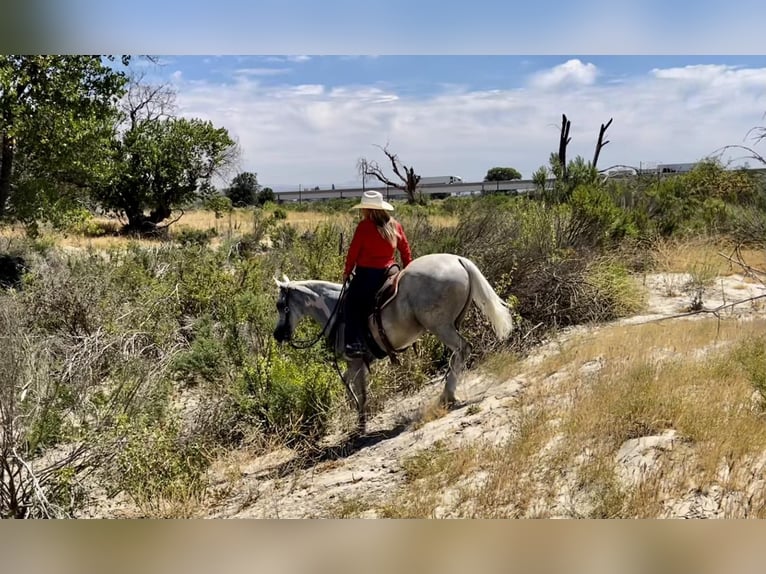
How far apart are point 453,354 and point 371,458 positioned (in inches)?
56.6

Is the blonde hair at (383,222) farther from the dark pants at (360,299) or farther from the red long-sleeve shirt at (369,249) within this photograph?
the dark pants at (360,299)

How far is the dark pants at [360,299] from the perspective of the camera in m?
6.46

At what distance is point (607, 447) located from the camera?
15.6 feet

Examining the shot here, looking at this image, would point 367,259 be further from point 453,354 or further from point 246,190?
point 246,190

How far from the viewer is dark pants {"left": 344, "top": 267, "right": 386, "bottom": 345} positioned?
646 centimetres

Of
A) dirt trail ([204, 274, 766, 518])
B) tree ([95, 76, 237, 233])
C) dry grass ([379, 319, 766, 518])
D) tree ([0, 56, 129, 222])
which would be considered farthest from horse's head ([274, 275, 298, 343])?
tree ([95, 76, 237, 233])

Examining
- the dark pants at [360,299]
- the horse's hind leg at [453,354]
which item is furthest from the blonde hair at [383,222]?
the horse's hind leg at [453,354]

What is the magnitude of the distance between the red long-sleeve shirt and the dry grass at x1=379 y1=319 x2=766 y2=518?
6.37ft

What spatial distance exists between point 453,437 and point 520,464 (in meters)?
1.21

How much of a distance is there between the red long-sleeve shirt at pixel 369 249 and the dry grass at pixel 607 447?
1.94 meters

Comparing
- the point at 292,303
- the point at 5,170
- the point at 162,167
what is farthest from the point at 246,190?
the point at 292,303

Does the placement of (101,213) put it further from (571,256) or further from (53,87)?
(571,256)

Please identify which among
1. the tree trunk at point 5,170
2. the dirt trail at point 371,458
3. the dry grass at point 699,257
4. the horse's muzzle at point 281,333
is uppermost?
the tree trunk at point 5,170

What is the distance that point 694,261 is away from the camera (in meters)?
13.3
